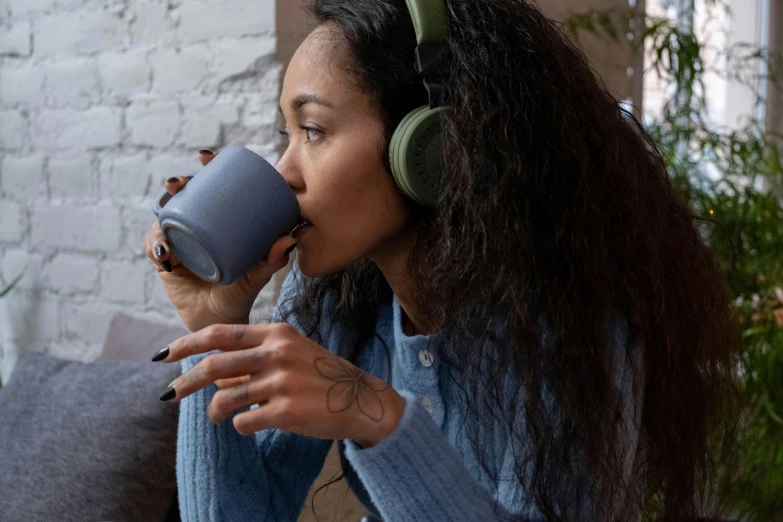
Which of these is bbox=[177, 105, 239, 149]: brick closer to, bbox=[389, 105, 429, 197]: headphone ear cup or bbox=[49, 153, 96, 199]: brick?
bbox=[49, 153, 96, 199]: brick

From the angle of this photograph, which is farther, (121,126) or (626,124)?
(121,126)

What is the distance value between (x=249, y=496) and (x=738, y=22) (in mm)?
3537

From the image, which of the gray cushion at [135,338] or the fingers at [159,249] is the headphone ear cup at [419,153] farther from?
the gray cushion at [135,338]

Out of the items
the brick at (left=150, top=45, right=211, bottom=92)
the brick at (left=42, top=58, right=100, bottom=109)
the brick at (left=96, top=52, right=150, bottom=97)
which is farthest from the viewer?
the brick at (left=42, top=58, right=100, bottom=109)

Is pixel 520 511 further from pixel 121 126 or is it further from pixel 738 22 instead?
pixel 738 22

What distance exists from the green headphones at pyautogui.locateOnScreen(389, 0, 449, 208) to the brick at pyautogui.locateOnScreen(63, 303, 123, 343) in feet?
3.61

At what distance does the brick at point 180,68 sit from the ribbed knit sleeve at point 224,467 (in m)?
0.78

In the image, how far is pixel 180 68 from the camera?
5.31 feet

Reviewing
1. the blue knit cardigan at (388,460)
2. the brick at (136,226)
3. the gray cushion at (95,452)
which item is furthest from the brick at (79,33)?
the blue knit cardigan at (388,460)

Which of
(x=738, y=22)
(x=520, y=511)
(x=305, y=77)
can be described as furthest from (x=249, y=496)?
(x=738, y=22)

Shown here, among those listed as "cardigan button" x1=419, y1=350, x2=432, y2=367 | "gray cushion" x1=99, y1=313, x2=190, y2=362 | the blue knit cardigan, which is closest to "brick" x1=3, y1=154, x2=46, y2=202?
"gray cushion" x1=99, y1=313, x2=190, y2=362

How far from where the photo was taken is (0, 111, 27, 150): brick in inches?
76.1

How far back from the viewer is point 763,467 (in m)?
1.92

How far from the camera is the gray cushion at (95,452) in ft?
3.90
